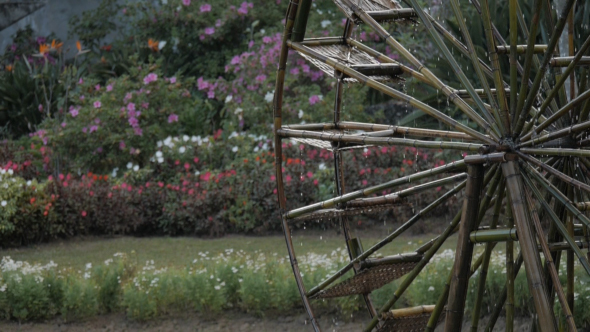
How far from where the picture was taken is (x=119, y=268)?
227 inches

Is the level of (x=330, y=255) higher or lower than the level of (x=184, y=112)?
lower

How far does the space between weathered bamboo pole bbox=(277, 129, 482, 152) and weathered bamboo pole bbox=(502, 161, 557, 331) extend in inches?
6.7

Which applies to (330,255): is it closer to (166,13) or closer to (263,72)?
(263,72)

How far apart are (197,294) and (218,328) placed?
0.28m

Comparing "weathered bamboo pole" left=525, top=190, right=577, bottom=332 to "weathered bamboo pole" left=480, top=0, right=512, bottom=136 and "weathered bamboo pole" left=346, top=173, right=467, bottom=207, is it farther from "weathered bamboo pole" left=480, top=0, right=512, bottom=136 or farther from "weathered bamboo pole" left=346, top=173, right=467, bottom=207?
"weathered bamboo pole" left=346, top=173, right=467, bottom=207

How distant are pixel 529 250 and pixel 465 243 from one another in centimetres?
23

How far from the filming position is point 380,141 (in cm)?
325

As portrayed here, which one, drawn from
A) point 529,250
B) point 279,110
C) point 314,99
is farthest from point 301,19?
point 314,99

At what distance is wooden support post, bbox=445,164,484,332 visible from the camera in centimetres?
273

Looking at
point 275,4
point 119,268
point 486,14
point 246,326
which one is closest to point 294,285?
point 246,326

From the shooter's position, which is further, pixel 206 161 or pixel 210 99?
pixel 210 99

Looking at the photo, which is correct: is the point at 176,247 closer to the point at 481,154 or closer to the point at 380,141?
the point at 380,141

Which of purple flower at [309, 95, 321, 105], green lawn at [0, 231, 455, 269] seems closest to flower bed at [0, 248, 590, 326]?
green lawn at [0, 231, 455, 269]

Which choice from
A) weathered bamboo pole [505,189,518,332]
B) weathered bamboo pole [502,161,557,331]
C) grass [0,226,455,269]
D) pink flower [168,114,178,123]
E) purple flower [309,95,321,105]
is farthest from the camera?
pink flower [168,114,178,123]
